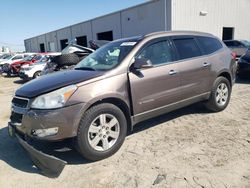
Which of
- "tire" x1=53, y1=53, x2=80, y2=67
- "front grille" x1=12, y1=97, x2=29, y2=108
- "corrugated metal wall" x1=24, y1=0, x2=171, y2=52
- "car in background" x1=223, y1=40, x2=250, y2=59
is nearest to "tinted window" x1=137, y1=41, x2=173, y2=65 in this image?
"front grille" x1=12, y1=97, x2=29, y2=108

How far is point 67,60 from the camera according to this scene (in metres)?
9.98

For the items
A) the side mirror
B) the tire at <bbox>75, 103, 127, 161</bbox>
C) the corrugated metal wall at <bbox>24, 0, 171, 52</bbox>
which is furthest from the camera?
the corrugated metal wall at <bbox>24, 0, 171, 52</bbox>

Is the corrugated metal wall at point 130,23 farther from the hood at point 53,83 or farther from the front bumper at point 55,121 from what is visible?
the front bumper at point 55,121

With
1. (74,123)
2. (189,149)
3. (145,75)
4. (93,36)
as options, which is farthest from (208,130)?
(93,36)

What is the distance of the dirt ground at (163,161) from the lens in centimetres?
333

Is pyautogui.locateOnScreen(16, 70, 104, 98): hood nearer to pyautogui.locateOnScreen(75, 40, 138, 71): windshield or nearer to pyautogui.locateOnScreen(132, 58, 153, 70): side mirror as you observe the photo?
pyautogui.locateOnScreen(75, 40, 138, 71): windshield

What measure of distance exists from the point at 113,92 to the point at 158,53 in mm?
1247

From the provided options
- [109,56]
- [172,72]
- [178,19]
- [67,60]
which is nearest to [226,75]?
→ [172,72]

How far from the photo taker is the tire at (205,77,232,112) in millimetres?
5672

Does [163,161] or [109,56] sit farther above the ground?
[109,56]

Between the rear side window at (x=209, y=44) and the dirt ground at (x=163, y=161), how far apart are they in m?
1.46

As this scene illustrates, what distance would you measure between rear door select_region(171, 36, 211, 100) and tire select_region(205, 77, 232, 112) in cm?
33

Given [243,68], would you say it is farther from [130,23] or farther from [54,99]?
[130,23]

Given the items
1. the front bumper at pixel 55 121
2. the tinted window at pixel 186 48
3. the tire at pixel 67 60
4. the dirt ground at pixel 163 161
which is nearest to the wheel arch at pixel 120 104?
the front bumper at pixel 55 121
